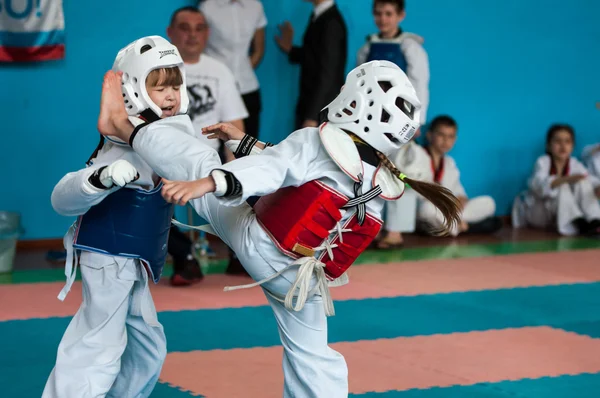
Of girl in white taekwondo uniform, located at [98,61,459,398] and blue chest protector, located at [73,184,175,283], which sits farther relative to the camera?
blue chest protector, located at [73,184,175,283]

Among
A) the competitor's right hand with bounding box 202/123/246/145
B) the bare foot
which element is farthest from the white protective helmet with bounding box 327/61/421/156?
the bare foot

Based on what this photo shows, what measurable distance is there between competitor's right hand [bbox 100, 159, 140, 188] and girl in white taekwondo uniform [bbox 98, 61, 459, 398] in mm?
109

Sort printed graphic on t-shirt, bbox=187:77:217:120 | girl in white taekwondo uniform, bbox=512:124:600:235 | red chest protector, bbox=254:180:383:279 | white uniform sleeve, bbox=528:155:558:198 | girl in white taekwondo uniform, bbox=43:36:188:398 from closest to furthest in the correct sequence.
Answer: red chest protector, bbox=254:180:383:279, girl in white taekwondo uniform, bbox=43:36:188:398, printed graphic on t-shirt, bbox=187:77:217:120, girl in white taekwondo uniform, bbox=512:124:600:235, white uniform sleeve, bbox=528:155:558:198

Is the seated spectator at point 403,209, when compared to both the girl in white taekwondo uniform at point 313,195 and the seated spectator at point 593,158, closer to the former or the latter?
the seated spectator at point 593,158

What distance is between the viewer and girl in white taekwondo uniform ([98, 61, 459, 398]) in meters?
3.02

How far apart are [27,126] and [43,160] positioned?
31 cm

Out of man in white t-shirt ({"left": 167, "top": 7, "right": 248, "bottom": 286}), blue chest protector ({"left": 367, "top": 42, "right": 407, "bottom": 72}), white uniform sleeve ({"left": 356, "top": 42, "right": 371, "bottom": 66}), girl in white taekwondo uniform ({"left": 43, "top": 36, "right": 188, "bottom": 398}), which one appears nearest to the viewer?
girl in white taekwondo uniform ({"left": 43, "top": 36, "right": 188, "bottom": 398})

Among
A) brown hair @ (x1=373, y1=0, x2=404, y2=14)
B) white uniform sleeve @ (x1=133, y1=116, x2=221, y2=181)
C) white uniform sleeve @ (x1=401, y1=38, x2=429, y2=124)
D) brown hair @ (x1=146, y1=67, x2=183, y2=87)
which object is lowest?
white uniform sleeve @ (x1=133, y1=116, x2=221, y2=181)

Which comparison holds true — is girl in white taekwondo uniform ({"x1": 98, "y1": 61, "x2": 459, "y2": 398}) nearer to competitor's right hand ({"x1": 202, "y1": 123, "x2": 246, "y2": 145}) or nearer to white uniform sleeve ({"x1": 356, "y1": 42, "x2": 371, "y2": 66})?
competitor's right hand ({"x1": 202, "y1": 123, "x2": 246, "y2": 145})

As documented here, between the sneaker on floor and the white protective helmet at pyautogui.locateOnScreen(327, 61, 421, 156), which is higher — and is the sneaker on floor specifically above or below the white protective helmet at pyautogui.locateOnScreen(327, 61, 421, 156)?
below

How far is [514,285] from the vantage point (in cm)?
656

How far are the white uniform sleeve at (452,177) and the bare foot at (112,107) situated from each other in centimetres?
606

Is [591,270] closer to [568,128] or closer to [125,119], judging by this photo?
[568,128]

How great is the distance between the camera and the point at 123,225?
3.31 m
